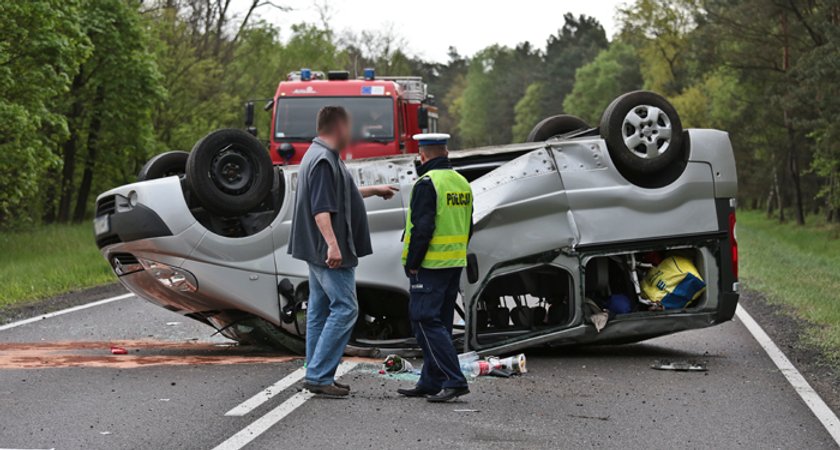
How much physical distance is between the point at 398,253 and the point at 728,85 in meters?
55.6

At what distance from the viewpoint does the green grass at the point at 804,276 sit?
12.5m

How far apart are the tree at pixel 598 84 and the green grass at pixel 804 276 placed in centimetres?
7444

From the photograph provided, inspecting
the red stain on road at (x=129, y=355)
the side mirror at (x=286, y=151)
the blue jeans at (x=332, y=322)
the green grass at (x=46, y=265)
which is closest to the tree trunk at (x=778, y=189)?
the green grass at (x=46, y=265)

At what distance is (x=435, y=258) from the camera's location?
7789 millimetres

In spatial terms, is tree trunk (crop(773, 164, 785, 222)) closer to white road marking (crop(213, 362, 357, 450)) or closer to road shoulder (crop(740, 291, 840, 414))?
road shoulder (crop(740, 291, 840, 414))

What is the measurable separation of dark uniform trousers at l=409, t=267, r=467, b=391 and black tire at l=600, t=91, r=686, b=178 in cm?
222

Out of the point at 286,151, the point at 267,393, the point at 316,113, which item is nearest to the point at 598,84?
the point at 316,113

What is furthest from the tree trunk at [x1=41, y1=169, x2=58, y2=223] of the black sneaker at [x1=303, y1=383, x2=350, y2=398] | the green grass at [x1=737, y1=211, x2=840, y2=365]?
the black sneaker at [x1=303, y1=383, x2=350, y2=398]

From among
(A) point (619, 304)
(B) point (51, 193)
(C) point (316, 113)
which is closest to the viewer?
(A) point (619, 304)

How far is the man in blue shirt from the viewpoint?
7734 millimetres

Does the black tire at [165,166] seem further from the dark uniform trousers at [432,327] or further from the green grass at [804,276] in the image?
the green grass at [804,276]

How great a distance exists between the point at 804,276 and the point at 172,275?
13938 millimetres

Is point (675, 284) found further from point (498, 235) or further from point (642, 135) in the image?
point (498, 235)

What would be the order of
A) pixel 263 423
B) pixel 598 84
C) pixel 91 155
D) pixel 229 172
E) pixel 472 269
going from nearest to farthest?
pixel 263 423 → pixel 472 269 → pixel 229 172 → pixel 91 155 → pixel 598 84
